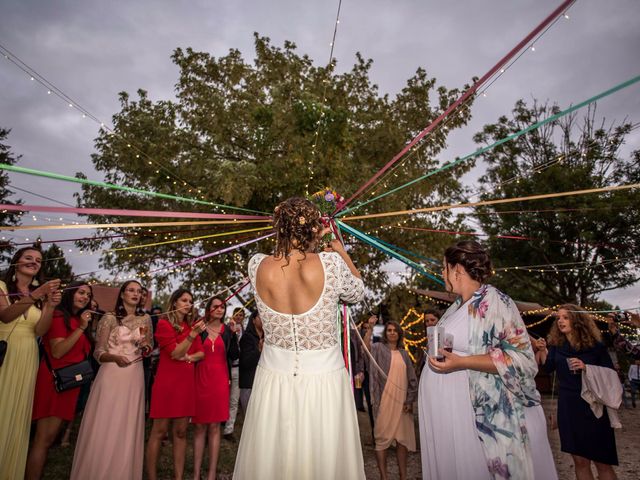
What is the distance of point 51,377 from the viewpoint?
3.78 m

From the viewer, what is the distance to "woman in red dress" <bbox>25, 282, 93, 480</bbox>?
3525mm

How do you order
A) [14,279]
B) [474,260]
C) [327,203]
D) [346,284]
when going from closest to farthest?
1. [346,284]
2. [474,260]
3. [14,279]
4. [327,203]

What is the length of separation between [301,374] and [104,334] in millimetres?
2694

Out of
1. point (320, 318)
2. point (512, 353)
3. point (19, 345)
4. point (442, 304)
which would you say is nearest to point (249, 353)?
point (19, 345)

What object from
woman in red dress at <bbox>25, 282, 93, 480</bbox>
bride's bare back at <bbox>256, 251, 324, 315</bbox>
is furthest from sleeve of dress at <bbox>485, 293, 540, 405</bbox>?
woman in red dress at <bbox>25, 282, 93, 480</bbox>

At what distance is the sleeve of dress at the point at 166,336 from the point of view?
4211mm

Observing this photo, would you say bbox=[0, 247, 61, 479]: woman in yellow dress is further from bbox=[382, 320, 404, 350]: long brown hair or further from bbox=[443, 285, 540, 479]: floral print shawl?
bbox=[382, 320, 404, 350]: long brown hair

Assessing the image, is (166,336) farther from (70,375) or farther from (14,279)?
(14,279)

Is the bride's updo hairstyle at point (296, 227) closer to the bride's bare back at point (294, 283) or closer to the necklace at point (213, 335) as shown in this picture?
the bride's bare back at point (294, 283)

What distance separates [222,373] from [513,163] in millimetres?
17740

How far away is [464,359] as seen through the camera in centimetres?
226

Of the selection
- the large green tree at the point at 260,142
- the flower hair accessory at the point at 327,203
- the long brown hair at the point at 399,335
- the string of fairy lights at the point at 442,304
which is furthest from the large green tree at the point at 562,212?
the flower hair accessory at the point at 327,203

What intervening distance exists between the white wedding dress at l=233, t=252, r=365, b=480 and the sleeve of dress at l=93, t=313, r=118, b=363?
7.62 feet

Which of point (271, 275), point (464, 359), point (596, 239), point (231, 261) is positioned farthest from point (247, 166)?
point (596, 239)
